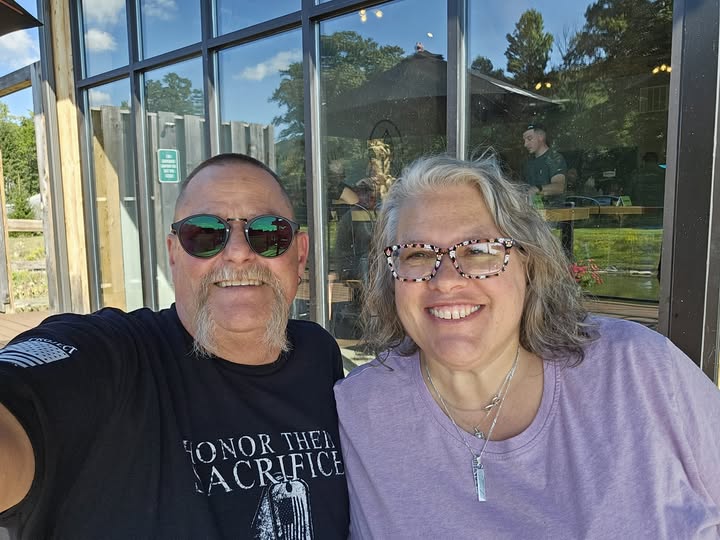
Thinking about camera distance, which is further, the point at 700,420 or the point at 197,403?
the point at 197,403

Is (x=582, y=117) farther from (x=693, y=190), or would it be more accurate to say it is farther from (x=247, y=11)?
(x=247, y=11)

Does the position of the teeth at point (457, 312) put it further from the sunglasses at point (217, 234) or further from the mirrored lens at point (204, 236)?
the mirrored lens at point (204, 236)

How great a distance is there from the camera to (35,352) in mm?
Answer: 1174

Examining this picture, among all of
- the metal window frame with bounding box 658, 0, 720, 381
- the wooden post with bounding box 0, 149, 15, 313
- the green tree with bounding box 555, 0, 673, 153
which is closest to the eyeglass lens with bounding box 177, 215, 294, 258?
the metal window frame with bounding box 658, 0, 720, 381

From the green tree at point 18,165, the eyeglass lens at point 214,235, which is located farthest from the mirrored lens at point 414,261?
the green tree at point 18,165

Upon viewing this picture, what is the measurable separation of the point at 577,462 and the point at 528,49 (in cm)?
308

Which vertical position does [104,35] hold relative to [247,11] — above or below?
above

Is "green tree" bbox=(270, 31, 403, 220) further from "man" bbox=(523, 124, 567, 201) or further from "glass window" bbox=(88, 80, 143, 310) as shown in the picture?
"glass window" bbox=(88, 80, 143, 310)

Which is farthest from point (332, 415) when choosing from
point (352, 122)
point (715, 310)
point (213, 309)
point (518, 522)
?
point (352, 122)

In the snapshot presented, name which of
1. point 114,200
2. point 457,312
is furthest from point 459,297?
point 114,200

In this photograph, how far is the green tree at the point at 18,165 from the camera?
32.4 ft

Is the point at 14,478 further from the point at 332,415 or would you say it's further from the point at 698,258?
the point at 698,258

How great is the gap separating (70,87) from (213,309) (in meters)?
5.60

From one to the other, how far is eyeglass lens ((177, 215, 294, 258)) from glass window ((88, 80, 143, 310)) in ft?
15.2
